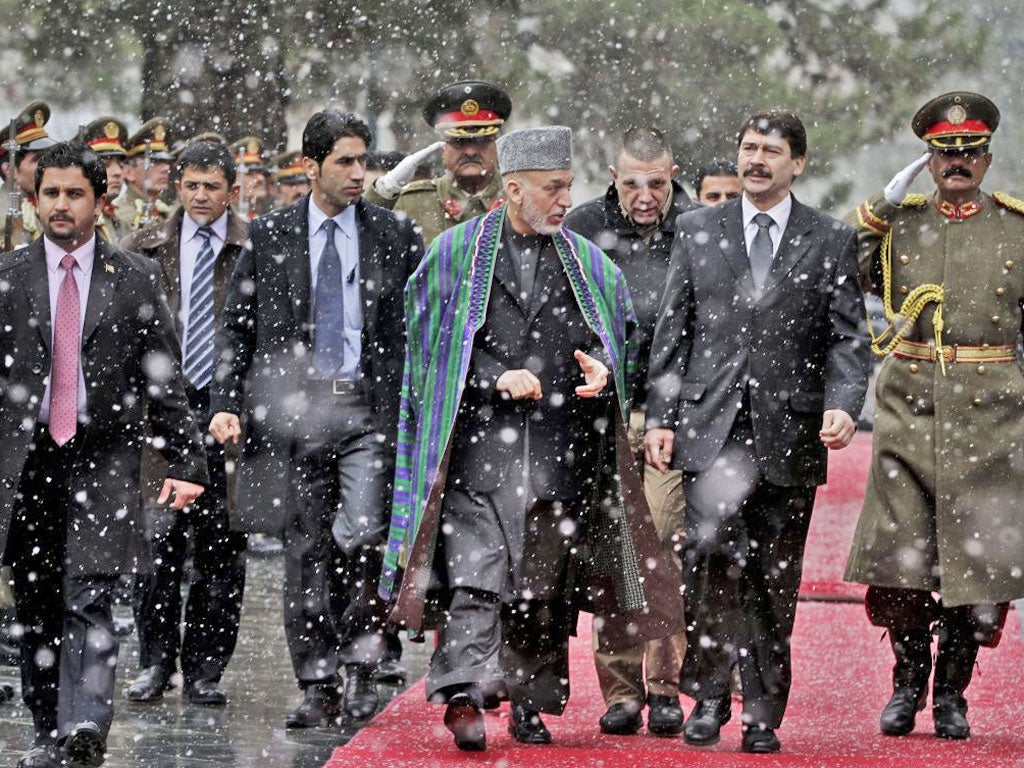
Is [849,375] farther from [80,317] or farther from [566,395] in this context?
[80,317]

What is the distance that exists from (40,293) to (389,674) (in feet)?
9.64

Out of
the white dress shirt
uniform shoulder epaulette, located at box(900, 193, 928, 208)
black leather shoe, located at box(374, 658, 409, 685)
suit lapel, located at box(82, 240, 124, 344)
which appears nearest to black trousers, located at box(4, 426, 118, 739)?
the white dress shirt

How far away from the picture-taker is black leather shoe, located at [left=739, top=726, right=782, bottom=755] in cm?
848

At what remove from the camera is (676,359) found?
882 centimetres

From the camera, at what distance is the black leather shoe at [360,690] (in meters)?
9.28

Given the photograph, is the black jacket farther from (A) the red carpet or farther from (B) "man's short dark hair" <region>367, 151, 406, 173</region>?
(B) "man's short dark hair" <region>367, 151, 406, 173</region>

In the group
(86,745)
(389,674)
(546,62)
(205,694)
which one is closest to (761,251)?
(389,674)

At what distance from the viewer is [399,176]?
412 inches

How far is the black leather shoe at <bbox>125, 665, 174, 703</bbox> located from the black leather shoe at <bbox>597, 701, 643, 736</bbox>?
181 cm

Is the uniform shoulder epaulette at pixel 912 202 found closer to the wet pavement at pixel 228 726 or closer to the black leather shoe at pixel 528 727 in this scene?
the black leather shoe at pixel 528 727

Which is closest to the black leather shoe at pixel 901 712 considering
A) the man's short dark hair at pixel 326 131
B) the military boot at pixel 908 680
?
the military boot at pixel 908 680

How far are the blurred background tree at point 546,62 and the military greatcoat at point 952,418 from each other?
11221 mm

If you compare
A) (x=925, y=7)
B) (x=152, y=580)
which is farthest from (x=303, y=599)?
(x=925, y=7)

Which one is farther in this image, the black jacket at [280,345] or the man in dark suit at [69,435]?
the black jacket at [280,345]
